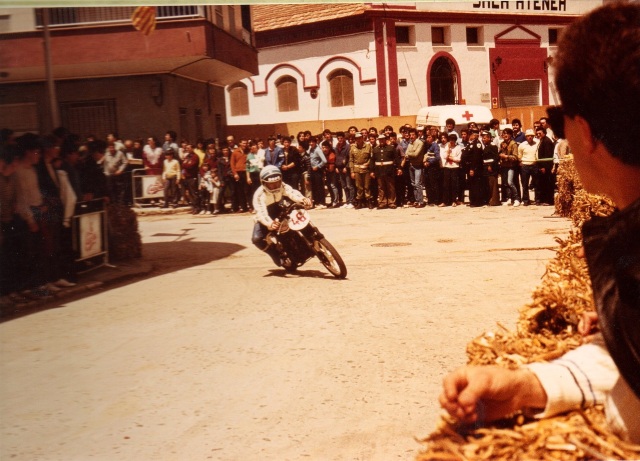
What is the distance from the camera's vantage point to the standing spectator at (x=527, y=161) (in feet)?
41.2

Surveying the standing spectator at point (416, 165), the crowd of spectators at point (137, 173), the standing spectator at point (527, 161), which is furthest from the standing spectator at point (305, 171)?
the standing spectator at point (527, 161)

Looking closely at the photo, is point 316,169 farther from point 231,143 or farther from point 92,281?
point 92,281

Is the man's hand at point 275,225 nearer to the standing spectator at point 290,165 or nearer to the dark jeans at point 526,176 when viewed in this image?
the standing spectator at point 290,165

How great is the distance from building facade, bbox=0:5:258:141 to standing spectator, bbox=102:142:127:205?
42 cm

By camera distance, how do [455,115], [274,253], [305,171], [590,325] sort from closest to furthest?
[590,325]
[274,253]
[305,171]
[455,115]

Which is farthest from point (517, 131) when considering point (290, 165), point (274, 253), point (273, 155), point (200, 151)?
point (200, 151)

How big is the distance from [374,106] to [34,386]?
1236cm

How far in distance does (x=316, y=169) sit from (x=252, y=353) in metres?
3.90

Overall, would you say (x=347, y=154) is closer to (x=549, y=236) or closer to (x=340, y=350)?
(x=549, y=236)

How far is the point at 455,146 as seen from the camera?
13336 millimetres

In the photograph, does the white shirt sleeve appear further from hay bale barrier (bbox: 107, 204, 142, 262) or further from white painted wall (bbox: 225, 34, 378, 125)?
hay bale barrier (bbox: 107, 204, 142, 262)

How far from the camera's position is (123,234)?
8.12 m

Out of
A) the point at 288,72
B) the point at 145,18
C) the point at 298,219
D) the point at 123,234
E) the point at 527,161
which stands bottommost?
the point at 123,234

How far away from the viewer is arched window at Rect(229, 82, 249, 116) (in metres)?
6.56
